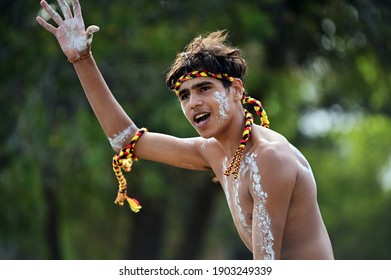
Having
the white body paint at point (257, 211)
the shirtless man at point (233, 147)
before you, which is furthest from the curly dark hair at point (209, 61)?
the white body paint at point (257, 211)

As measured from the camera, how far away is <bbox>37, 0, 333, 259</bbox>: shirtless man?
3.95 meters

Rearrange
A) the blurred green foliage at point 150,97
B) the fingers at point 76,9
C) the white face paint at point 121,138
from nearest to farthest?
the fingers at point 76,9
the white face paint at point 121,138
the blurred green foliage at point 150,97

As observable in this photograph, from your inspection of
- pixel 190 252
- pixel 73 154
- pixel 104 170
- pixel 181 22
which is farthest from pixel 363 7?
pixel 190 252

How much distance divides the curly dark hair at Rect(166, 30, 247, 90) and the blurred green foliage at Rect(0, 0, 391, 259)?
4.15 m

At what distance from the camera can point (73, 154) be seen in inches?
508

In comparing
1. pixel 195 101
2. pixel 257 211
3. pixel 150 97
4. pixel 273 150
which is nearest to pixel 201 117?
pixel 195 101

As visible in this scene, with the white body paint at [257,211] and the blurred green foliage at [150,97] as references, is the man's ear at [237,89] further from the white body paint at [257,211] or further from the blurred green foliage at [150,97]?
the blurred green foliage at [150,97]

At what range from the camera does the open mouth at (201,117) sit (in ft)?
13.8

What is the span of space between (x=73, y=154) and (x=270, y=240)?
931 cm

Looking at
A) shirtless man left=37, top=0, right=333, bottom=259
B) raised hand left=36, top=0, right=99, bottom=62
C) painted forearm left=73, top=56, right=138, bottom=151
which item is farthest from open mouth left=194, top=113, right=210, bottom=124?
raised hand left=36, top=0, right=99, bottom=62

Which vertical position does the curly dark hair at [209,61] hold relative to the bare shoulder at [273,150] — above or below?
above

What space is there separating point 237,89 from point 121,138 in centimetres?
79

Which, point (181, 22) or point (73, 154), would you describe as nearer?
point (181, 22)
